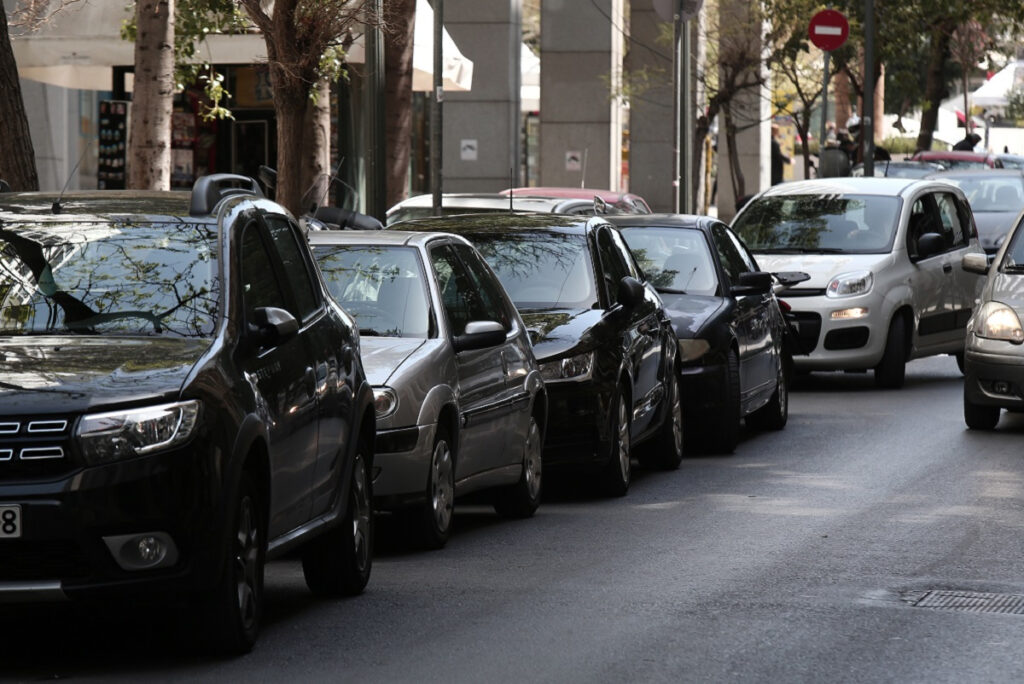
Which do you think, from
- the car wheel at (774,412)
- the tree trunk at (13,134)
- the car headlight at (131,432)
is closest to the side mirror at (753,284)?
the car wheel at (774,412)

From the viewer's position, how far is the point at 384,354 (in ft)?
32.5

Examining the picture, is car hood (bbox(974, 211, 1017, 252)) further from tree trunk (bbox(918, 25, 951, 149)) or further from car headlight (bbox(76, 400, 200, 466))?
car headlight (bbox(76, 400, 200, 466))

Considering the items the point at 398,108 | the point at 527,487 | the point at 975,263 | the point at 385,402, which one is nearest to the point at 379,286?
the point at 385,402

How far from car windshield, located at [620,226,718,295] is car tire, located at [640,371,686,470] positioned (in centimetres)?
152

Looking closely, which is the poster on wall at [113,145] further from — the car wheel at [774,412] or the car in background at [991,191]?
the car wheel at [774,412]

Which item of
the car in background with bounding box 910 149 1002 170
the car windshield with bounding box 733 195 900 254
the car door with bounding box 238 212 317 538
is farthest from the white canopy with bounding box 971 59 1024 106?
the car door with bounding box 238 212 317 538

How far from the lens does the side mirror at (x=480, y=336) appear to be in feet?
33.0

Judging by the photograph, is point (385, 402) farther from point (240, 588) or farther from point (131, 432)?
point (131, 432)

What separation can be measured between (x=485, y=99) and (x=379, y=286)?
91.8ft

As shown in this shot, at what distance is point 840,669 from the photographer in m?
7.11

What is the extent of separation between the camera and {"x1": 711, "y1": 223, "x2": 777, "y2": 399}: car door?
1479 centimetres

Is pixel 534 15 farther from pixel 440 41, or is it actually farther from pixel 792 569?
pixel 792 569

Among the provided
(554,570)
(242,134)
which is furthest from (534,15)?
(554,570)

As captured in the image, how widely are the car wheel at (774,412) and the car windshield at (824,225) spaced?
335 cm
